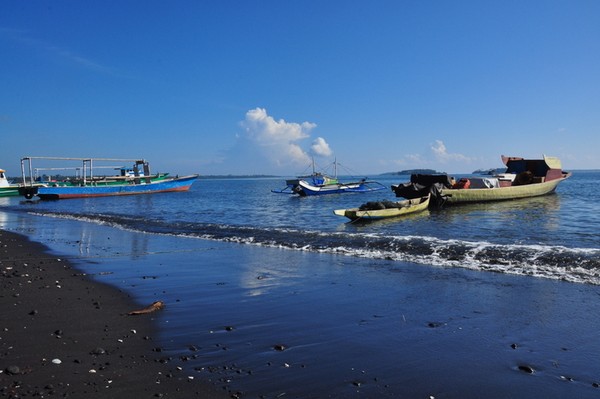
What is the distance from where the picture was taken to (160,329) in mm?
5828

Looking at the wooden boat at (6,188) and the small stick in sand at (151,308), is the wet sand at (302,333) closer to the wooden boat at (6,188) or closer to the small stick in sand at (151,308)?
the small stick in sand at (151,308)

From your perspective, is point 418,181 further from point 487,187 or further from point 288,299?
point 288,299

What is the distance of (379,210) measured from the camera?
22.5 meters

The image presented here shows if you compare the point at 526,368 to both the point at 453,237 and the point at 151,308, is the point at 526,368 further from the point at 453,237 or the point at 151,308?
the point at 453,237

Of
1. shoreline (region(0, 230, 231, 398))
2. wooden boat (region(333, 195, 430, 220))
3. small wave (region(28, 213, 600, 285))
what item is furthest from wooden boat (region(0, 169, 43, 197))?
shoreline (region(0, 230, 231, 398))

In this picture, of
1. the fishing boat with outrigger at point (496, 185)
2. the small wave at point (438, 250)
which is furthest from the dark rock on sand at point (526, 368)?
the fishing boat with outrigger at point (496, 185)

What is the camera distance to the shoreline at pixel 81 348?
4.01 m

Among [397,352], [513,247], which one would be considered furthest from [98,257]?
[513,247]

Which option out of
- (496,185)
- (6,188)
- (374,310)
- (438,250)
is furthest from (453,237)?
(6,188)

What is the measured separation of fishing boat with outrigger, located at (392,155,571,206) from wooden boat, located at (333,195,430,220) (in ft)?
17.3

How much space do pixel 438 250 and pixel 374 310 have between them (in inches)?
275

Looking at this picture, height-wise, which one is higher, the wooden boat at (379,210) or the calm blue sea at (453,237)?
the wooden boat at (379,210)

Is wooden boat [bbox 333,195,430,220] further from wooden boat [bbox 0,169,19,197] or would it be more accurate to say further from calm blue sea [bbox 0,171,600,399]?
wooden boat [bbox 0,169,19,197]

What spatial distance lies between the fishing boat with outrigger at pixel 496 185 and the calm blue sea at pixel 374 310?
14.4 meters
